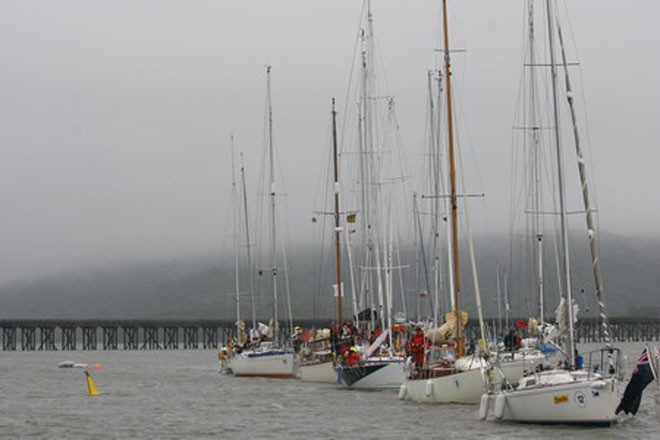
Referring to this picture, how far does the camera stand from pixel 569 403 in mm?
37438

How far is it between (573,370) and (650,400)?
1419 centimetres

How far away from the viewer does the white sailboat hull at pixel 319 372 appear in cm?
6500

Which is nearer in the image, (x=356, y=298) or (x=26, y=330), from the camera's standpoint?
(x=356, y=298)

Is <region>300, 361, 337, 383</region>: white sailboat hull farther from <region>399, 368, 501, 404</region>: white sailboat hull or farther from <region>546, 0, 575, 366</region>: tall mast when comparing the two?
<region>546, 0, 575, 366</region>: tall mast

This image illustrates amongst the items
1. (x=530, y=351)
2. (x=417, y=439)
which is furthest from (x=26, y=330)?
(x=417, y=439)

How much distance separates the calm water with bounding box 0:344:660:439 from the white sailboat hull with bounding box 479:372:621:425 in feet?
1.10

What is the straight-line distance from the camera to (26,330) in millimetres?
183875

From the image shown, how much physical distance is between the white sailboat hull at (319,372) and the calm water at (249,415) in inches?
26.5

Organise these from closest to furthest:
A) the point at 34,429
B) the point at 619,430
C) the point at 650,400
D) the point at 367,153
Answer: the point at 619,430 < the point at 34,429 < the point at 650,400 < the point at 367,153

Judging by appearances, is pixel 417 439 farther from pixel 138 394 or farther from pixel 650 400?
pixel 138 394

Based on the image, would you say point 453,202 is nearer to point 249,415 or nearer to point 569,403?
point 249,415

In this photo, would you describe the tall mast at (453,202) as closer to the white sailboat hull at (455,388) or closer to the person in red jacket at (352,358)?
the white sailboat hull at (455,388)

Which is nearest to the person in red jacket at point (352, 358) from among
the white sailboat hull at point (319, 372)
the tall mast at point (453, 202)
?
the white sailboat hull at point (319, 372)

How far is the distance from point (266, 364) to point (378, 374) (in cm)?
1918
